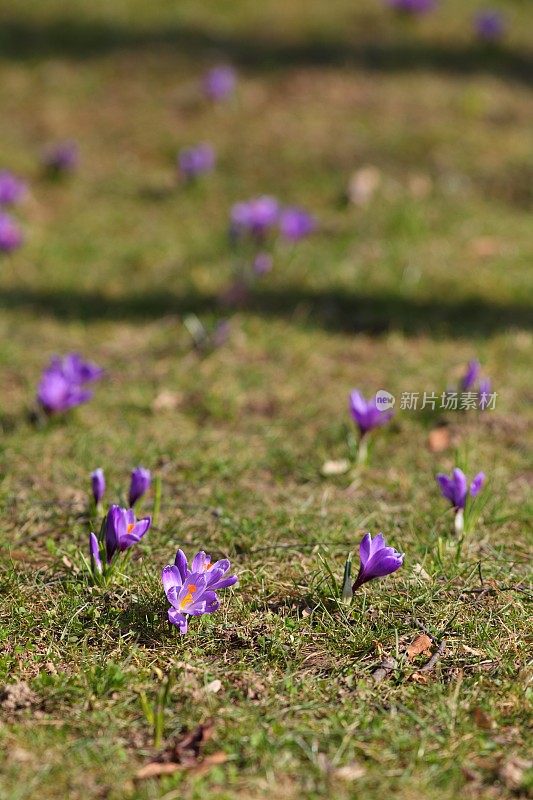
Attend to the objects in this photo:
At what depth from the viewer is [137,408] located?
4.00 meters

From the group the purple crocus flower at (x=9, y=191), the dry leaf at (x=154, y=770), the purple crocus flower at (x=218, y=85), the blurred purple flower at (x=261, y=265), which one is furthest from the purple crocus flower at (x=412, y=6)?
the dry leaf at (x=154, y=770)

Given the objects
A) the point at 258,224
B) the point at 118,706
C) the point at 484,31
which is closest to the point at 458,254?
the point at 258,224

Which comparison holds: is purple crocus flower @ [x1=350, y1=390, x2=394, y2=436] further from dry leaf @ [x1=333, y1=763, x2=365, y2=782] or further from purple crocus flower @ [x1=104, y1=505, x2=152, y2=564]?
dry leaf @ [x1=333, y1=763, x2=365, y2=782]

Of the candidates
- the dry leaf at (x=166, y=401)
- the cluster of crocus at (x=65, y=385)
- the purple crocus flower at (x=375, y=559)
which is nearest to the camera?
the purple crocus flower at (x=375, y=559)

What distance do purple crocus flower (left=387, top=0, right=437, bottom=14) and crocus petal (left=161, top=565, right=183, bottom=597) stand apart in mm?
6678

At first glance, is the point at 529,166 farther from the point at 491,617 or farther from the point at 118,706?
the point at 118,706

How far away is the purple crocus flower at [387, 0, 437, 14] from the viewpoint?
796cm

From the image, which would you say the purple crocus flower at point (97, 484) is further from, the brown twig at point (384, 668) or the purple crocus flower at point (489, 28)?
the purple crocus flower at point (489, 28)

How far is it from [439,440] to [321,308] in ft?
4.62

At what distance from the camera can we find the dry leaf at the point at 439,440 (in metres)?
3.72

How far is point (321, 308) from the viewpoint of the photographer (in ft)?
16.3

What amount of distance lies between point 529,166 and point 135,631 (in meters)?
4.85

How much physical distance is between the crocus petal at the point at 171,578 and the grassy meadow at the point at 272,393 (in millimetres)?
137

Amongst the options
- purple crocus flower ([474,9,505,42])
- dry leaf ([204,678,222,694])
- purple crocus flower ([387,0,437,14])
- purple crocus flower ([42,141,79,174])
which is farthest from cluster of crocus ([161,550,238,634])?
purple crocus flower ([387,0,437,14])
